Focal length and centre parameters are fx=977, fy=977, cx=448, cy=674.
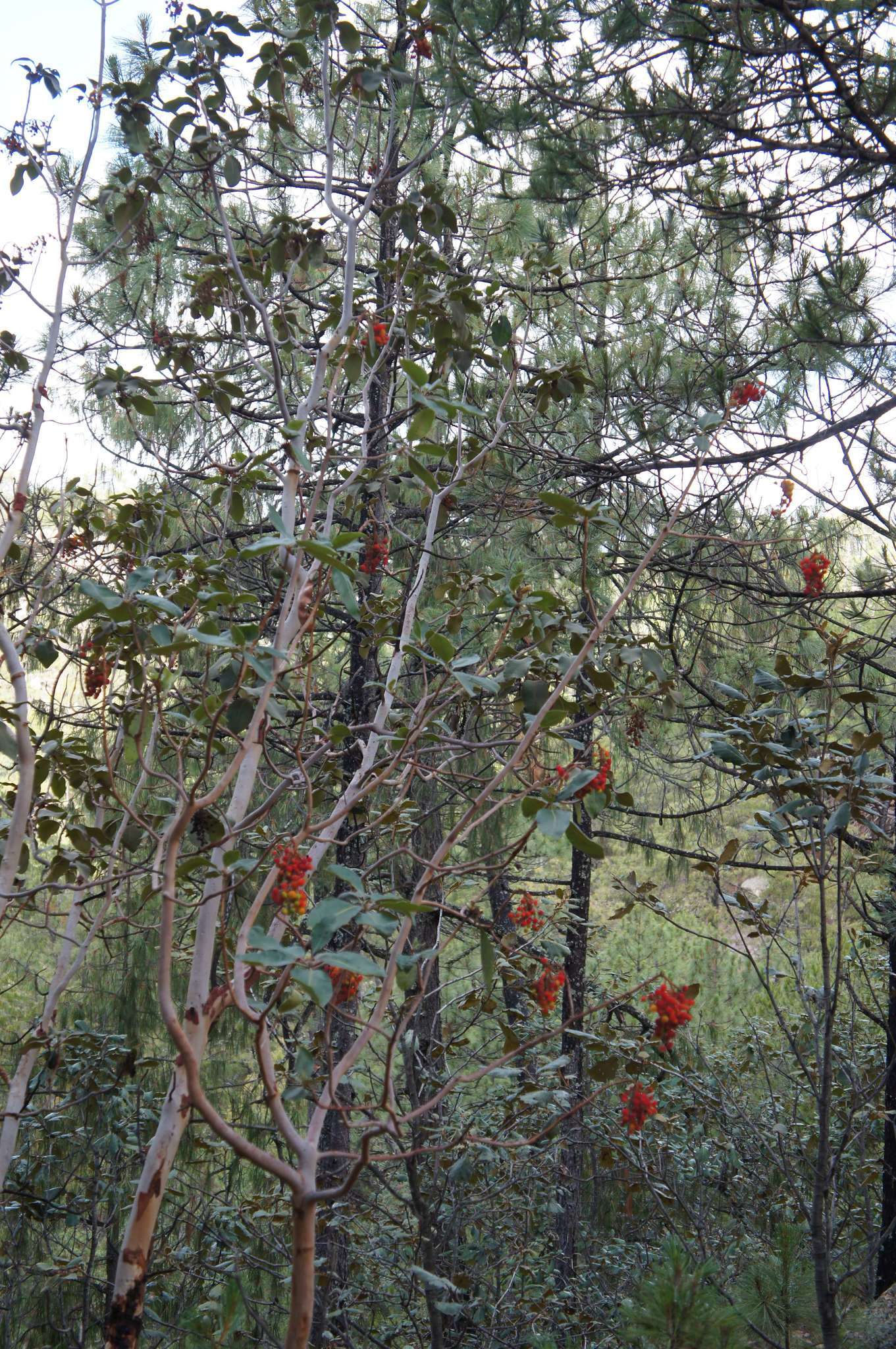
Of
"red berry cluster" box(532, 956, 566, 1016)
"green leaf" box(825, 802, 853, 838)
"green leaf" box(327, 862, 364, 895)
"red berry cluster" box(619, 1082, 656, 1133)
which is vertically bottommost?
"red berry cluster" box(619, 1082, 656, 1133)

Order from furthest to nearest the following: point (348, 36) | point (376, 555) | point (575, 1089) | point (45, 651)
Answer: point (575, 1089) < point (376, 555) < point (348, 36) < point (45, 651)

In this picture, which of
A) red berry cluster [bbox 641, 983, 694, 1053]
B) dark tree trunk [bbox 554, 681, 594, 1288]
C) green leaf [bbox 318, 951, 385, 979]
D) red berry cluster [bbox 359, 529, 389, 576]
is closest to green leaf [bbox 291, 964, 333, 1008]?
green leaf [bbox 318, 951, 385, 979]

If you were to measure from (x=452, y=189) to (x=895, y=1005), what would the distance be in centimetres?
415

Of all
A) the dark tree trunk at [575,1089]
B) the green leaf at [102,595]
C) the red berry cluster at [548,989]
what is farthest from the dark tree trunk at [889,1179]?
the green leaf at [102,595]

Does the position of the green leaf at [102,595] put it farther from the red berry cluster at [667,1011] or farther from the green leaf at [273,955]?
the red berry cluster at [667,1011]

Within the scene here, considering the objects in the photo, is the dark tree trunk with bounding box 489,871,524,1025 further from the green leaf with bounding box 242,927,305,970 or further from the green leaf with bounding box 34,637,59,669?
the green leaf with bounding box 242,927,305,970

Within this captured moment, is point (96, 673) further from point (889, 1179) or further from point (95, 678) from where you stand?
point (889, 1179)

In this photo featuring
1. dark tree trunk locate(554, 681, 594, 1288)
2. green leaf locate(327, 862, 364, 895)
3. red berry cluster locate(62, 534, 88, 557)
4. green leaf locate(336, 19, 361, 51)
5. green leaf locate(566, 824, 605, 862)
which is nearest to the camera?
green leaf locate(327, 862, 364, 895)

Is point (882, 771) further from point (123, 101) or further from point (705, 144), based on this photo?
point (123, 101)

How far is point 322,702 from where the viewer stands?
15.5ft

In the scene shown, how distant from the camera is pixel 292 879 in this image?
153 cm

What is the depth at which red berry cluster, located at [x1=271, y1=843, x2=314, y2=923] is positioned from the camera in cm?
145

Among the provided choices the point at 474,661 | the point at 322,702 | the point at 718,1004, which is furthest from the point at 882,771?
the point at 718,1004

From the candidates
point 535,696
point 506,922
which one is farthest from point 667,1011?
point 506,922
